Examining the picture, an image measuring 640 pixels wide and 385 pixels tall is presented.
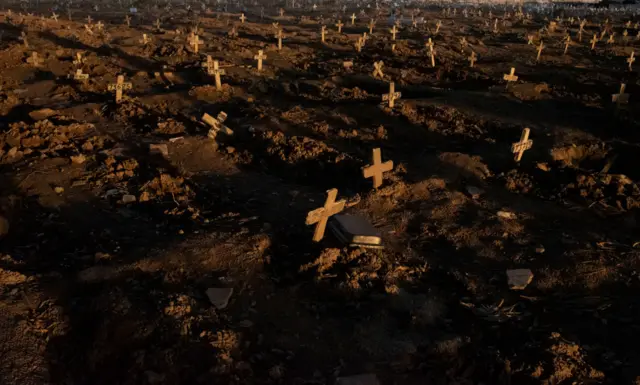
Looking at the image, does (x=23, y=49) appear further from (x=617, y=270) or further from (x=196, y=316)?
(x=617, y=270)

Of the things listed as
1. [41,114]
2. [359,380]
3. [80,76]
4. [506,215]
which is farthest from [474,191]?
[80,76]

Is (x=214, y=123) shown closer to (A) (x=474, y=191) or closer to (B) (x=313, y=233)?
(B) (x=313, y=233)

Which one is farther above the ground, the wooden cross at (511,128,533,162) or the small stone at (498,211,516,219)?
the wooden cross at (511,128,533,162)

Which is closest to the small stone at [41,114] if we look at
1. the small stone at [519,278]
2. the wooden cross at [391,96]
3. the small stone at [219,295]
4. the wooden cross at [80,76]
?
the wooden cross at [80,76]

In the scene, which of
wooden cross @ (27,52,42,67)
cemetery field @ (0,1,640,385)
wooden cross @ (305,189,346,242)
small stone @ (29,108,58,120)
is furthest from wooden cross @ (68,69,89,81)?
wooden cross @ (305,189,346,242)

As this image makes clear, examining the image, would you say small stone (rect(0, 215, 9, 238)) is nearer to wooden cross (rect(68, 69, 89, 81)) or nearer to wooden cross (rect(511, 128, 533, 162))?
wooden cross (rect(68, 69, 89, 81))

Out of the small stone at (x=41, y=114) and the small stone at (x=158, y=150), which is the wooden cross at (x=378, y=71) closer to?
the small stone at (x=158, y=150)
